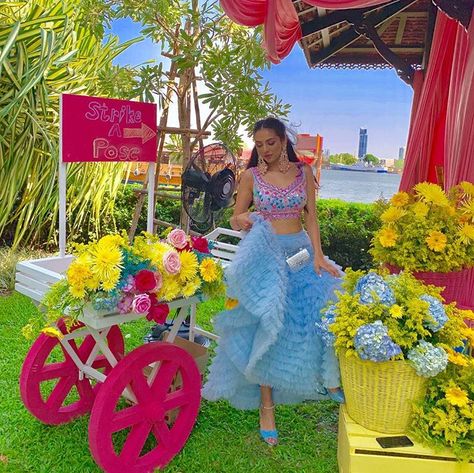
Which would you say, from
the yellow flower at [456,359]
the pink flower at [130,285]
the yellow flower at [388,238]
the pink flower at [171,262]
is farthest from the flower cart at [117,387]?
the yellow flower at [456,359]

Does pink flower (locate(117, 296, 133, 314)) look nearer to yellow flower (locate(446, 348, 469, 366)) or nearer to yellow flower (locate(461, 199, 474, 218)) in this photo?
yellow flower (locate(446, 348, 469, 366))

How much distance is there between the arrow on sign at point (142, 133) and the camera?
2.65 meters

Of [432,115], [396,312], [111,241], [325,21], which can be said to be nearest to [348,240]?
[432,115]

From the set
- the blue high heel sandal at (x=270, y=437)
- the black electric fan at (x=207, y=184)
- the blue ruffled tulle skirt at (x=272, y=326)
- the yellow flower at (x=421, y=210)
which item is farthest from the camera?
the black electric fan at (x=207, y=184)

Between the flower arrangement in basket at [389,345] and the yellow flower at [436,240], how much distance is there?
0.33 metres

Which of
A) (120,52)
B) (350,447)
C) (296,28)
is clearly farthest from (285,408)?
(120,52)

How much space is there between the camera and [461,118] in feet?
9.32

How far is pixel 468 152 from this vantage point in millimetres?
2701

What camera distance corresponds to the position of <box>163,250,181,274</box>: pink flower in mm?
1976

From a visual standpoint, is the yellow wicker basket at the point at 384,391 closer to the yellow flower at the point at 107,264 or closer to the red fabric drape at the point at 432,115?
the yellow flower at the point at 107,264

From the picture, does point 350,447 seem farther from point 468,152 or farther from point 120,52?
point 120,52

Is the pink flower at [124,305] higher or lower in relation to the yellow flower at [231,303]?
higher

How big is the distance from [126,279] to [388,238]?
1243 mm

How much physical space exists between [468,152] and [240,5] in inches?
62.4
